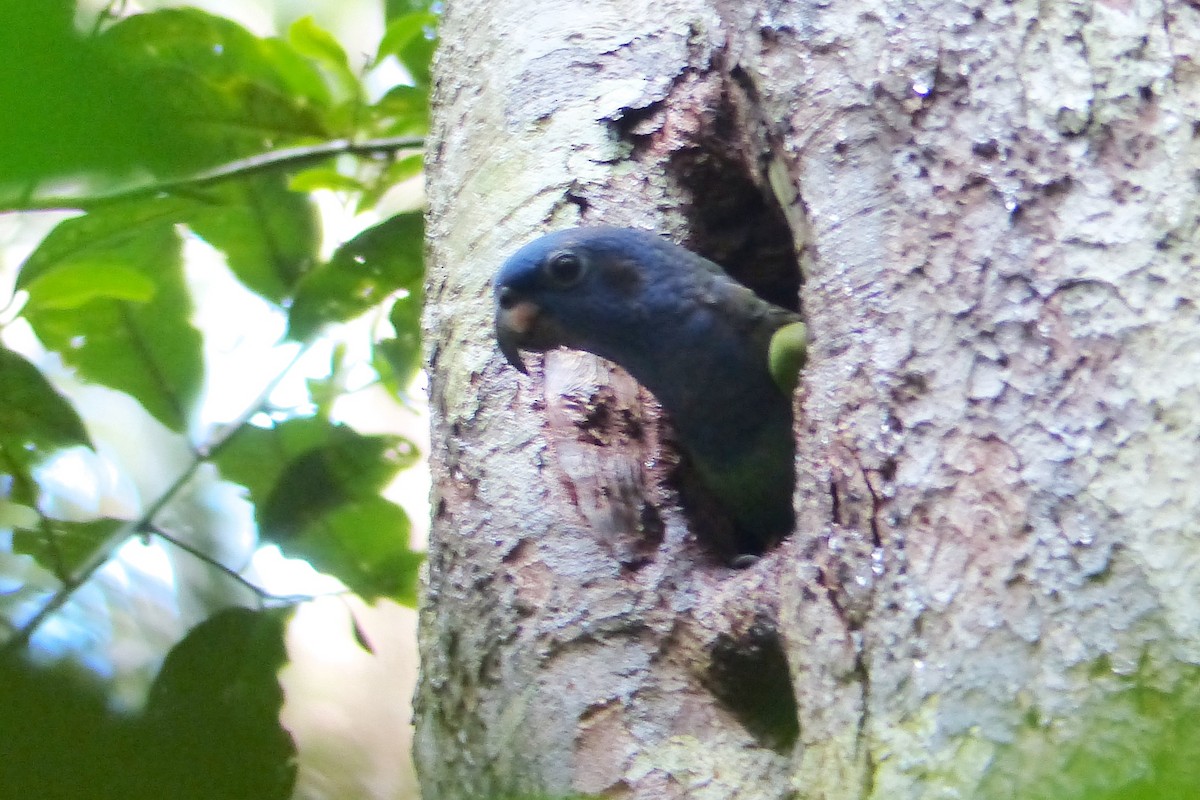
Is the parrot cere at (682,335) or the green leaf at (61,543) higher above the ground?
the green leaf at (61,543)

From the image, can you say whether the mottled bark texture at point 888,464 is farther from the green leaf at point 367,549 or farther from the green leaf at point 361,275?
the green leaf at point 367,549

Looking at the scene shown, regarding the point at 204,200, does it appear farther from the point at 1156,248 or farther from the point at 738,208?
the point at 1156,248

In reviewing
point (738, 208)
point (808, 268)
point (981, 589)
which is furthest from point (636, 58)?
point (981, 589)

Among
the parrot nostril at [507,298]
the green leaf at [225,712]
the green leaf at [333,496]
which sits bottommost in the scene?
the green leaf at [225,712]

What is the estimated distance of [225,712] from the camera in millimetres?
2475

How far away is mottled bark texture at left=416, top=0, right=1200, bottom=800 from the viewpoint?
0.95m

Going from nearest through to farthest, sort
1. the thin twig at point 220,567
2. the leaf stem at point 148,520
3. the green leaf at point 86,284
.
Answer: the leaf stem at point 148,520
the green leaf at point 86,284
the thin twig at point 220,567

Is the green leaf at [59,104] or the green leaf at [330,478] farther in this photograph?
the green leaf at [330,478]

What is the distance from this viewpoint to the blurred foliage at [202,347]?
90.0 inches

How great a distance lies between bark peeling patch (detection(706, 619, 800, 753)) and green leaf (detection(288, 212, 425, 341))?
1.63m

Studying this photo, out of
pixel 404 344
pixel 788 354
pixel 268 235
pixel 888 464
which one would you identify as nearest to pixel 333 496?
pixel 404 344

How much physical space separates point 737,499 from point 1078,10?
872mm

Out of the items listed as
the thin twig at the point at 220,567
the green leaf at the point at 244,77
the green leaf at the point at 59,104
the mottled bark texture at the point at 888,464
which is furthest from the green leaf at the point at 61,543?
the green leaf at the point at 59,104

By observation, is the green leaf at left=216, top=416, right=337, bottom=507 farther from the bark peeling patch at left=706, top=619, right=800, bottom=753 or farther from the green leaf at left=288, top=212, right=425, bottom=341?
the bark peeling patch at left=706, top=619, right=800, bottom=753
